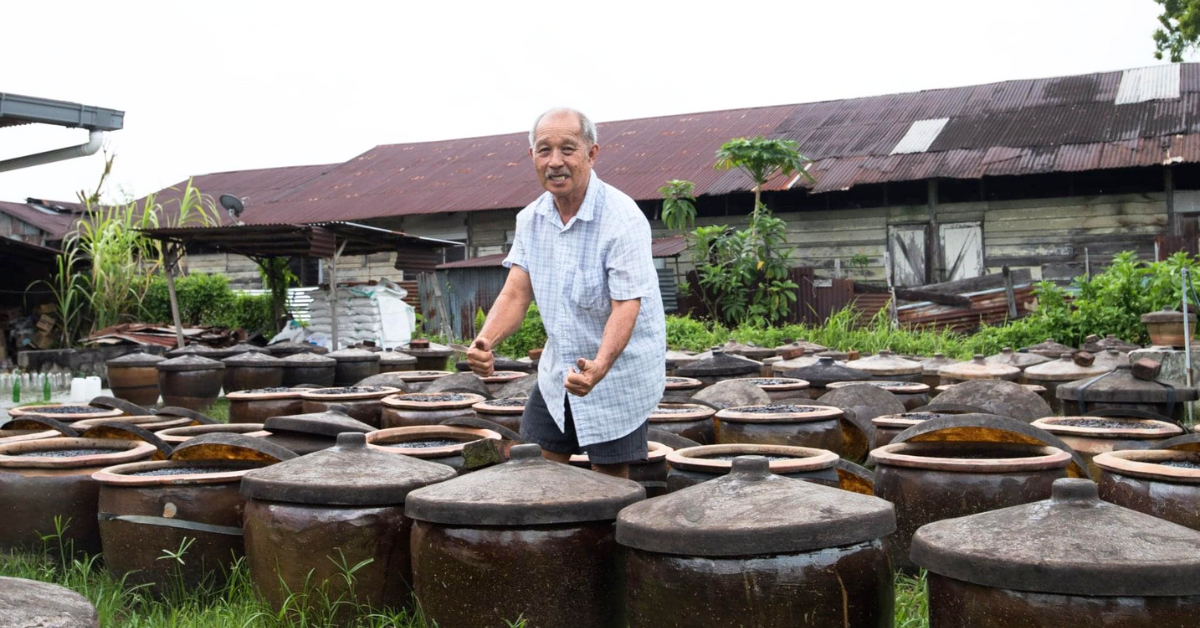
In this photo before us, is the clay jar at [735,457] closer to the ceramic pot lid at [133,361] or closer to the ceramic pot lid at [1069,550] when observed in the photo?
the ceramic pot lid at [1069,550]

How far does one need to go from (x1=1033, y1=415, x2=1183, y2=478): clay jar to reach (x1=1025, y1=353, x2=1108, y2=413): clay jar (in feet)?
8.38

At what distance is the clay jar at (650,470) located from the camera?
357 cm

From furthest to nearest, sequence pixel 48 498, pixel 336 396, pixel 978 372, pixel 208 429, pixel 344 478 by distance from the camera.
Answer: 1. pixel 978 372
2. pixel 336 396
3. pixel 208 429
4. pixel 48 498
5. pixel 344 478

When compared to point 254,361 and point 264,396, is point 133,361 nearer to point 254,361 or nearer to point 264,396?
point 254,361

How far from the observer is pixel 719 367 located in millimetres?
7059

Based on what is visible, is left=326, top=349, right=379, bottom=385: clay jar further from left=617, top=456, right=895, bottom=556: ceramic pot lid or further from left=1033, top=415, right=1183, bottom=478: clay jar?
left=617, top=456, right=895, bottom=556: ceramic pot lid

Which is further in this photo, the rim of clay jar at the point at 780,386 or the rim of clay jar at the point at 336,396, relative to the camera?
the rim of clay jar at the point at 780,386

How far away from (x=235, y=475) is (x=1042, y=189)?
1539 centimetres

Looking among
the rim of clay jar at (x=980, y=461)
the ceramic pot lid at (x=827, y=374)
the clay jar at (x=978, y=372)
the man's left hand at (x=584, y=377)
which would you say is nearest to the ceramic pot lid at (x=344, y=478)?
the man's left hand at (x=584, y=377)

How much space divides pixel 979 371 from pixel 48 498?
5.40 metres

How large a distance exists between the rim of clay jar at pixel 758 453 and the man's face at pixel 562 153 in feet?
2.96

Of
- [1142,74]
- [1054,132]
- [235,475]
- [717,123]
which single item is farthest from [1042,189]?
[235,475]

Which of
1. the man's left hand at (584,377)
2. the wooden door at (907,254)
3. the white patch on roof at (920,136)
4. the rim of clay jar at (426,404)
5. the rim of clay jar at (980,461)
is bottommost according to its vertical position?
the rim of clay jar at (980,461)

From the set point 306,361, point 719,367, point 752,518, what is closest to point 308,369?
point 306,361
